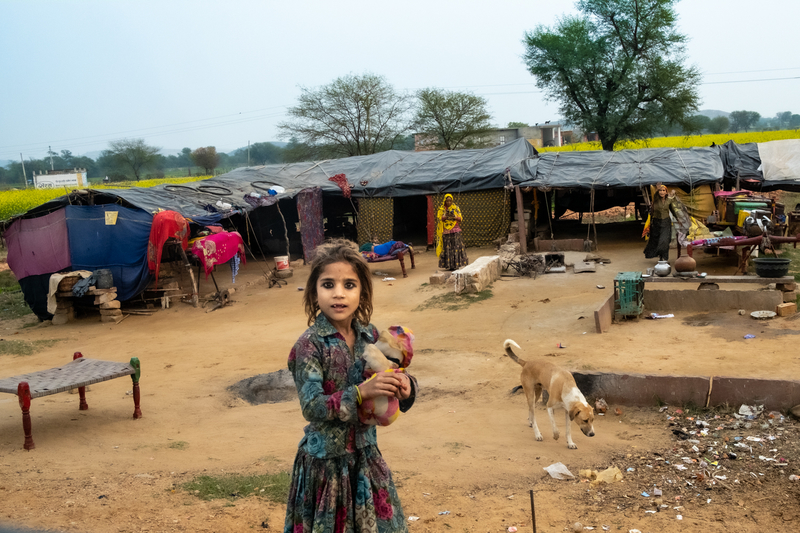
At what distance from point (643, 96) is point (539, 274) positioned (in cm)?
2121

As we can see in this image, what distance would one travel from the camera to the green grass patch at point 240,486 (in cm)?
389

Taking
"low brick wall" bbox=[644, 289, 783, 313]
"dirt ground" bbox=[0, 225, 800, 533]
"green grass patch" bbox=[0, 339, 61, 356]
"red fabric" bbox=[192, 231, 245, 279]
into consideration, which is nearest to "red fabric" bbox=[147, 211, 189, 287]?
"red fabric" bbox=[192, 231, 245, 279]

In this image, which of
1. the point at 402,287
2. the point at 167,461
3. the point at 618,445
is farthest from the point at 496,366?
the point at 402,287

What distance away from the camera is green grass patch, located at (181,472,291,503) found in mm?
3893

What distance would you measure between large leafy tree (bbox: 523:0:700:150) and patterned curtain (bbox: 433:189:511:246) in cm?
1480

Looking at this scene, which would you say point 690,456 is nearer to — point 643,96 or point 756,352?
point 756,352

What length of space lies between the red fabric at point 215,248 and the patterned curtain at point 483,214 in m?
7.05

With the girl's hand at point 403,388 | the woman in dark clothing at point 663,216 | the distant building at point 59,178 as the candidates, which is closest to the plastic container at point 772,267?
the woman in dark clothing at point 663,216

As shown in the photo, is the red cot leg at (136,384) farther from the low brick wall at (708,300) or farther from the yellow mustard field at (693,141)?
A: the yellow mustard field at (693,141)

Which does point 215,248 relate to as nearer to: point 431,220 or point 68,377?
point 68,377

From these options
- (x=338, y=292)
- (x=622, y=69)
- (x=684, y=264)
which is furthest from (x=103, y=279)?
(x=622, y=69)

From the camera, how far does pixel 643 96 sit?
30.1 meters

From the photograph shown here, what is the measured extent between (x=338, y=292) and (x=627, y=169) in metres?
15.8

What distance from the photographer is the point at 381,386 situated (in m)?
1.96
